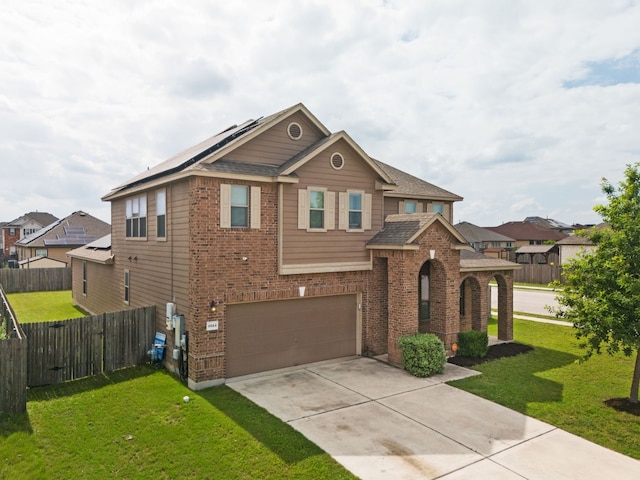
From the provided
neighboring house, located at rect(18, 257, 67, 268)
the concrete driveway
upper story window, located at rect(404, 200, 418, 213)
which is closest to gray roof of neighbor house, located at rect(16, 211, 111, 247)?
neighboring house, located at rect(18, 257, 67, 268)

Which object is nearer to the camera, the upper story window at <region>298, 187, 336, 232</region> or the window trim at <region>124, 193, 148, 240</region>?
the upper story window at <region>298, 187, 336, 232</region>

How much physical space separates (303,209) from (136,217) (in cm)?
679

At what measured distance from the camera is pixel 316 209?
1298cm

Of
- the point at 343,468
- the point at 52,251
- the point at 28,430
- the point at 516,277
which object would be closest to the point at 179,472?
the point at 343,468

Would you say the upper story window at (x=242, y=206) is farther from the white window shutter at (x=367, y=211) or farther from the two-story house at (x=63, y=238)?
the two-story house at (x=63, y=238)

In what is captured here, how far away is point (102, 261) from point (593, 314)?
59.0ft

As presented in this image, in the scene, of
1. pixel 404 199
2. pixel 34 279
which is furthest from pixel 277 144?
pixel 34 279

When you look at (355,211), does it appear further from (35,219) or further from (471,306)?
(35,219)

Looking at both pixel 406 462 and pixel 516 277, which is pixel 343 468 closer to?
pixel 406 462

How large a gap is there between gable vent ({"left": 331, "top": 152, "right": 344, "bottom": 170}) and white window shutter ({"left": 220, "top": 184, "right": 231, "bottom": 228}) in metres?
3.58

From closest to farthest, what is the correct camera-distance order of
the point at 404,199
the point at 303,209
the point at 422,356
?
1. the point at 422,356
2. the point at 303,209
3. the point at 404,199

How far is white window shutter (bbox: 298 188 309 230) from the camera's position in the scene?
12555 mm

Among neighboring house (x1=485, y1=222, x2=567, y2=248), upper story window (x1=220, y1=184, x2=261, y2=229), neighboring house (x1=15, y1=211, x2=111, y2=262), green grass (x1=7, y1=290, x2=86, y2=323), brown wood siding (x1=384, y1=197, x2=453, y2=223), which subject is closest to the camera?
upper story window (x1=220, y1=184, x2=261, y2=229)

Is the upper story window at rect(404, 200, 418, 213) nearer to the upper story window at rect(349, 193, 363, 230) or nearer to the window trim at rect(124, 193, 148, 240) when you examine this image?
the upper story window at rect(349, 193, 363, 230)
